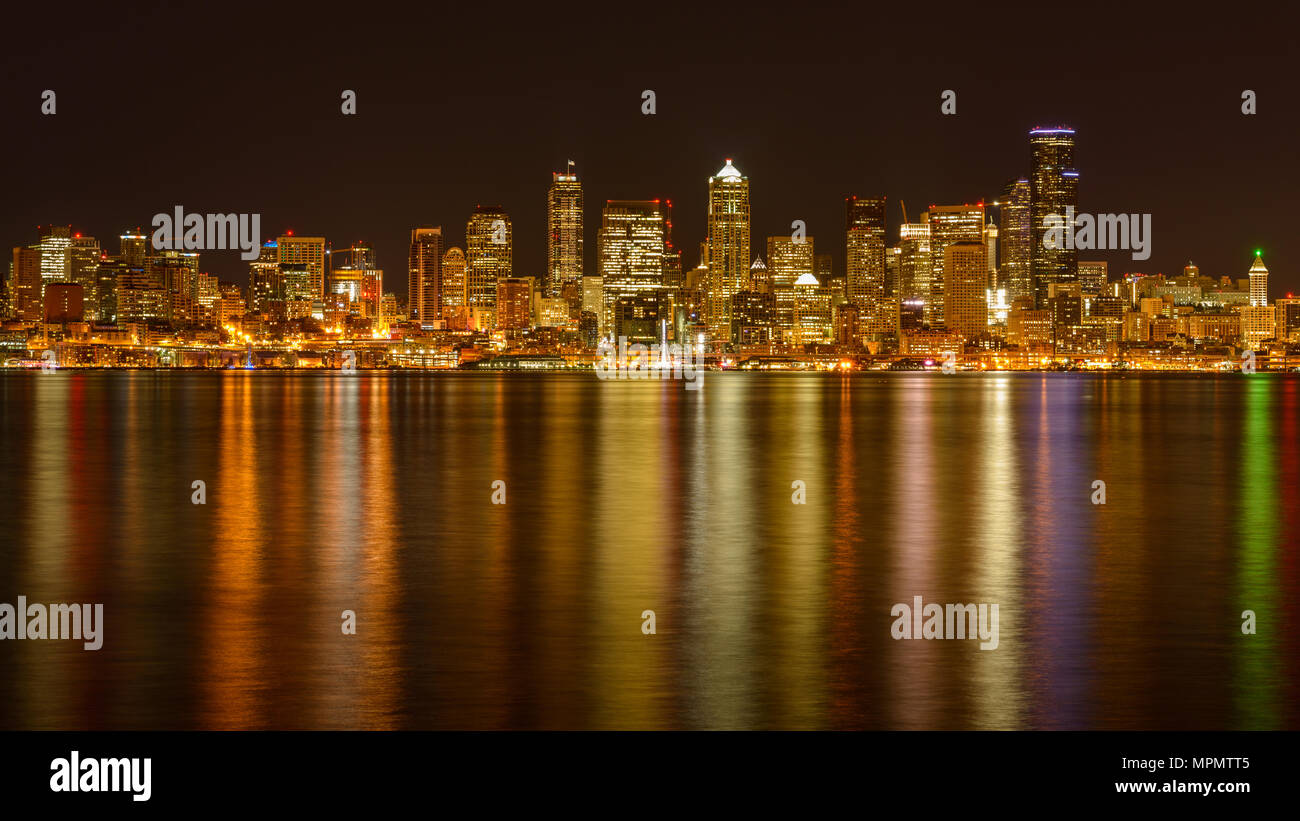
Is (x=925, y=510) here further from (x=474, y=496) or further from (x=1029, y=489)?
(x=474, y=496)

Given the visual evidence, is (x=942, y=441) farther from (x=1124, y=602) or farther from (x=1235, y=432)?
(x=1124, y=602)

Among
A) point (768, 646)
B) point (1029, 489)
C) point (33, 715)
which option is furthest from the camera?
point (1029, 489)
